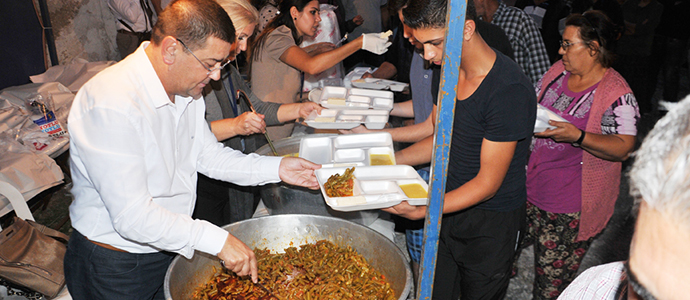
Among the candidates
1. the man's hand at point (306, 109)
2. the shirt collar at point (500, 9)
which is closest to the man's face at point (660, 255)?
the man's hand at point (306, 109)

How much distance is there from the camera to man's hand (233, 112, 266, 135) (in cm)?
241

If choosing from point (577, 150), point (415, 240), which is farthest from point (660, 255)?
point (577, 150)

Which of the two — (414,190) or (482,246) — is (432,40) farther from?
(482,246)

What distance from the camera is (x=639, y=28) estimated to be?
611cm

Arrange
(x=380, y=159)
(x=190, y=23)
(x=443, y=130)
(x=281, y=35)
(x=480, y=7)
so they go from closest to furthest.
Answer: (x=443, y=130), (x=190, y=23), (x=380, y=159), (x=281, y=35), (x=480, y=7)

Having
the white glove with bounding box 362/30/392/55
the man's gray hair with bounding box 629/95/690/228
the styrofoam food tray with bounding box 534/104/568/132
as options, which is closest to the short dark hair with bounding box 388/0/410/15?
the white glove with bounding box 362/30/392/55

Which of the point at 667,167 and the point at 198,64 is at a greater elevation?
the point at 667,167

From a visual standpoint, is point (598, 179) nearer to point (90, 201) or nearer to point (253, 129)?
point (253, 129)

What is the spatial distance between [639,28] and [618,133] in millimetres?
4932

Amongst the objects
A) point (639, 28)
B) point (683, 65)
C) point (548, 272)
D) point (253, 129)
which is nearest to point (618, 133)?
point (548, 272)

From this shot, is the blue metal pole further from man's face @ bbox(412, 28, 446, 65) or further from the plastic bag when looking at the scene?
the plastic bag

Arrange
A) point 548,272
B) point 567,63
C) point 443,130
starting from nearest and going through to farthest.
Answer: point 443,130 < point 567,63 < point 548,272

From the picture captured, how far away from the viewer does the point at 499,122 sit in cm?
169

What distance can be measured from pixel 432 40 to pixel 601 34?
122 cm
